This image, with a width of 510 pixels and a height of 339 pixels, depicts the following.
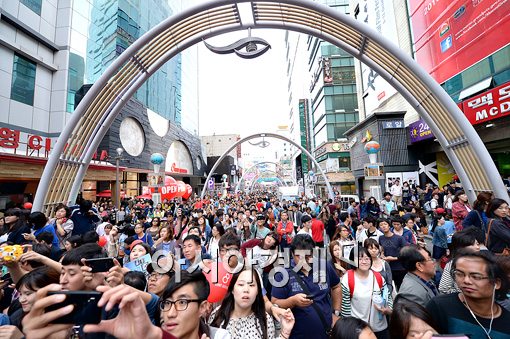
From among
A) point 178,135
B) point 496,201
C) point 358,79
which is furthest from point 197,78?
point 496,201

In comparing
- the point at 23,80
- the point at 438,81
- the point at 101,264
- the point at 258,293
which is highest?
the point at 23,80

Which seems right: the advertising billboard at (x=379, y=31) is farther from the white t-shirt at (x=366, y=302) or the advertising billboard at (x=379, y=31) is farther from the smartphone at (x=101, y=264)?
the smartphone at (x=101, y=264)

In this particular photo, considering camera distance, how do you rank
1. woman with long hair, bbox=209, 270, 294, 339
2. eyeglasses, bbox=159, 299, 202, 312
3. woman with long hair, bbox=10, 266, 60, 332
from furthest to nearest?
1. woman with long hair, bbox=209, 270, 294, 339
2. woman with long hair, bbox=10, 266, 60, 332
3. eyeglasses, bbox=159, 299, 202, 312

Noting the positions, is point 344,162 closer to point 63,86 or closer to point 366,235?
point 366,235

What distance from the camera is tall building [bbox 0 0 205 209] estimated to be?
13922 millimetres

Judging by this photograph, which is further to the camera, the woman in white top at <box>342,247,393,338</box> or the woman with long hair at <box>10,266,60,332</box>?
the woman in white top at <box>342,247,393,338</box>

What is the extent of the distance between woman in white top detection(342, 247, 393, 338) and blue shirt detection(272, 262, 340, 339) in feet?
1.13

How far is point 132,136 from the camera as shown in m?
23.9

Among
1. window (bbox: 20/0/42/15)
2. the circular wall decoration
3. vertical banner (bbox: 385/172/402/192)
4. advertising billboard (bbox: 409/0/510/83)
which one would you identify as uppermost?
window (bbox: 20/0/42/15)

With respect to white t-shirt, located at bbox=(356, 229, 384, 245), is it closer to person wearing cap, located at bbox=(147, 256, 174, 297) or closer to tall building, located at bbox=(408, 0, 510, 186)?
person wearing cap, located at bbox=(147, 256, 174, 297)

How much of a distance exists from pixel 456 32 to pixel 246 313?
20.3 metres

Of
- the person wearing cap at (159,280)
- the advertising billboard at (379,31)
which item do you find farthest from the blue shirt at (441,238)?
the advertising billboard at (379,31)

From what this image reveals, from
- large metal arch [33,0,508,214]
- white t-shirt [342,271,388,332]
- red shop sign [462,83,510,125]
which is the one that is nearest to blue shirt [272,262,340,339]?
white t-shirt [342,271,388,332]

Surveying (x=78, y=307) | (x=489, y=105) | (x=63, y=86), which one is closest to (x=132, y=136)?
(x=63, y=86)
